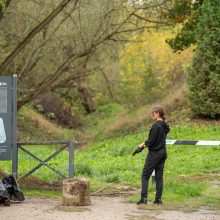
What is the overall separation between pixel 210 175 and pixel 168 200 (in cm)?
433

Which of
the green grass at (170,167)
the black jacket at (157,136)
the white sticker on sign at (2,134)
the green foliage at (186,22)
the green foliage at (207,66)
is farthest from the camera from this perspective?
the green foliage at (186,22)

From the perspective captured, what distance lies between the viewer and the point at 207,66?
2656 cm

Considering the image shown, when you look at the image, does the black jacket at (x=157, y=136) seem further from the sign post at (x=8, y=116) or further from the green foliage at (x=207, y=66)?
the green foliage at (x=207, y=66)

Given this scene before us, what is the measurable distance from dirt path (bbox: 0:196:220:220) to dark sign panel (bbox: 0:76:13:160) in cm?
130

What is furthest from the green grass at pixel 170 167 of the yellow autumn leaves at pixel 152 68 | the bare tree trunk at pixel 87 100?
the bare tree trunk at pixel 87 100

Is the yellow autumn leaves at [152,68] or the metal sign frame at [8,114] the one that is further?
the yellow autumn leaves at [152,68]

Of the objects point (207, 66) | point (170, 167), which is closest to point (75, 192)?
point (170, 167)

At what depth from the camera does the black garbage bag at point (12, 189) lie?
37.3ft

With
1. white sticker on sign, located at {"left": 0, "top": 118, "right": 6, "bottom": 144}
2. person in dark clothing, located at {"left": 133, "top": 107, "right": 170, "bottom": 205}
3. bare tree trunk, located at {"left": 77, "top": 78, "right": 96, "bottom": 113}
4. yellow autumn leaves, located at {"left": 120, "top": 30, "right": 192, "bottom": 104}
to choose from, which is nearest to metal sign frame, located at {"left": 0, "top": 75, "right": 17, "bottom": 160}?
white sticker on sign, located at {"left": 0, "top": 118, "right": 6, "bottom": 144}

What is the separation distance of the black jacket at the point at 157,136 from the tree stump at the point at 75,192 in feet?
4.67

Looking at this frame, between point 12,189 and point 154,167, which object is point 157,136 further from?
point 12,189

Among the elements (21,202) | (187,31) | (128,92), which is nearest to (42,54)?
(187,31)

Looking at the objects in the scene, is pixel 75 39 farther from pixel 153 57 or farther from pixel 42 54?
pixel 153 57

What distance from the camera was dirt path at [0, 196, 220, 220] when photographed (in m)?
9.91
